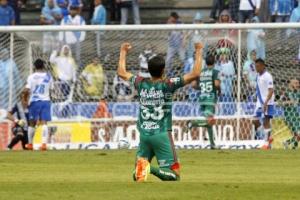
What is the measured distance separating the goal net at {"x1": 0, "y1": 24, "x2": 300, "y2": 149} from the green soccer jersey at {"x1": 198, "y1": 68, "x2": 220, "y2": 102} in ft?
2.10

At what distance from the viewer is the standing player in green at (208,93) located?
85.4ft

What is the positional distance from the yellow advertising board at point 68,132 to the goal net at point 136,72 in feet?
0.08

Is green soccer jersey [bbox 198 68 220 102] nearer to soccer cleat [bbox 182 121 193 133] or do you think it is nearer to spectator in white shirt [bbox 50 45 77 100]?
soccer cleat [bbox 182 121 193 133]

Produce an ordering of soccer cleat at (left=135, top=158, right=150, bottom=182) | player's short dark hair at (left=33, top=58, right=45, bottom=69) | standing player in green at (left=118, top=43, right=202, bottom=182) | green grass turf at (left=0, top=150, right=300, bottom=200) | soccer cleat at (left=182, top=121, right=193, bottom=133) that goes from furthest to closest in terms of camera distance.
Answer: soccer cleat at (left=182, top=121, right=193, bottom=133) → player's short dark hair at (left=33, top=58, right=45, bottom=69) → standing player in green at (left=118, top=43, right=202, bottom=182) → soccer cleat at (left=135, top=158, right=150, bottom=182) → green grass turf at (left=0, top=150, right=300, bottom=200)

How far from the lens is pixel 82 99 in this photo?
27.4m

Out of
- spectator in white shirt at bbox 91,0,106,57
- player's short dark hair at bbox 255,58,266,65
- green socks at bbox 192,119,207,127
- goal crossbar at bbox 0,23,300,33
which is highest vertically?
spectator in white shirt at bbox 91,0,106,57

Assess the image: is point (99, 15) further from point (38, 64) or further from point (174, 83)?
point (174, 83)

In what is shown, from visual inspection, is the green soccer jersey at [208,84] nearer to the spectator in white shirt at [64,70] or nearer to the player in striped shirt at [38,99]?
the spectator in white shirt at [64,70]

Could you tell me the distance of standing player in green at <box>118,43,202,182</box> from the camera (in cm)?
1562

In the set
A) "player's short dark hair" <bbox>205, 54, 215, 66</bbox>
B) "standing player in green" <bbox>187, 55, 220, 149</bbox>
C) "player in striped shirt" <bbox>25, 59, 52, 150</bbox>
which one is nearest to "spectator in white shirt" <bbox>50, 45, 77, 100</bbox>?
"player in striped shirt" <bbox>25, 59, 52, 150</bbox>

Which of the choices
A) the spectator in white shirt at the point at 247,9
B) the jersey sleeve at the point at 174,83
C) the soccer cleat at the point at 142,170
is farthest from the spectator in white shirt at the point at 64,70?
the soccer cleat at the point at 142,170

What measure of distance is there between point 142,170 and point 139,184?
568mm

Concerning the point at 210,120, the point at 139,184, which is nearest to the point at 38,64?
the point at 210,120

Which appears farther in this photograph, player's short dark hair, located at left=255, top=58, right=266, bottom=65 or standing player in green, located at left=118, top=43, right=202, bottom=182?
player's short dark hair, located at left=255, top=58, right=266, bottom=65
